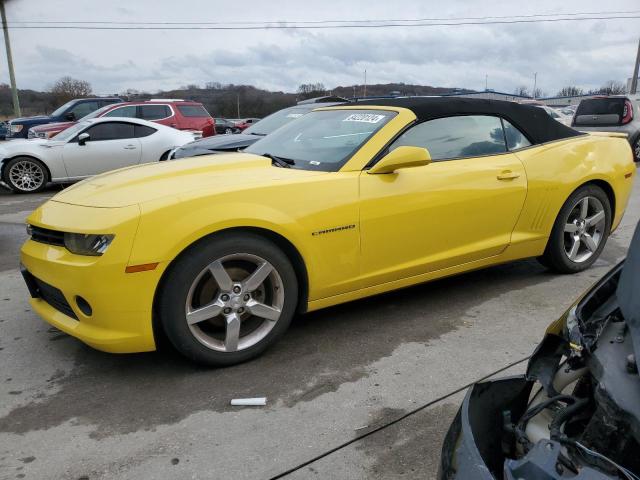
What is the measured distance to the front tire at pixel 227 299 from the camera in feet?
9.13

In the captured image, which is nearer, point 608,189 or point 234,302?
point 234,302

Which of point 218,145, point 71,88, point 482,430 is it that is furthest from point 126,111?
point 71,88

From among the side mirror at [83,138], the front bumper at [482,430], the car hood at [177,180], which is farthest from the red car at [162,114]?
the front bumper at [482,430]

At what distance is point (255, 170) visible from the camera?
3322 mm

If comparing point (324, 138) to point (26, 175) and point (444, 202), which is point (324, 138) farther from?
point (26, 175)

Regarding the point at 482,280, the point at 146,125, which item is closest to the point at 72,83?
the point at 146,125

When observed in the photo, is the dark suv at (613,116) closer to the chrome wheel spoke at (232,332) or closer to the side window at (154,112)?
the side window at (154,112)

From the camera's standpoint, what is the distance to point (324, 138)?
379cm

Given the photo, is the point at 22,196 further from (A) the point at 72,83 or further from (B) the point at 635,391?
(A) the point at 72,83

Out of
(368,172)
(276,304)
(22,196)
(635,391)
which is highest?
(368,172)

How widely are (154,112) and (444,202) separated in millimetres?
11400

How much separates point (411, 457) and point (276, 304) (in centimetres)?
117

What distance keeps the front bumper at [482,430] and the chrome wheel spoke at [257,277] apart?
5.12 ft

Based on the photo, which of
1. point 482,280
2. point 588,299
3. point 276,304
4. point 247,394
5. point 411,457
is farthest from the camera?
point 482,280
